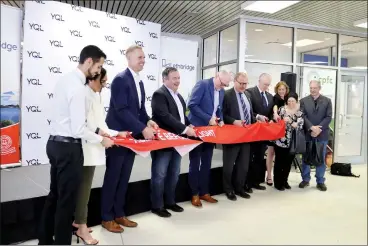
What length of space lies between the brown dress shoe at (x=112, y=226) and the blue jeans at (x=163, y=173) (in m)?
0.56

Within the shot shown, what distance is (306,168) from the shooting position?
4750 millimetres

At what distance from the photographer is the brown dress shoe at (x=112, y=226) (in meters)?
2.73

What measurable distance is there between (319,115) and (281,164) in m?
0.93

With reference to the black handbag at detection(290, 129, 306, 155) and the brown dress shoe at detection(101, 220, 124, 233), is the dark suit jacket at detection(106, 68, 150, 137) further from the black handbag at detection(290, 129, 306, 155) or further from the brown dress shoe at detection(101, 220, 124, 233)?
the black handbag at detection(290, 129, 306, 155)

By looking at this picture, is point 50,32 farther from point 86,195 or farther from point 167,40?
point 86,195

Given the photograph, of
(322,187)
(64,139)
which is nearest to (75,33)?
(64,139)

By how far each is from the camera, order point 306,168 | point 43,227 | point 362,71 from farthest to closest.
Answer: point 362,71
point 306,168
point 43,227

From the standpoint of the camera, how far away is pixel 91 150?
2240 millimetres

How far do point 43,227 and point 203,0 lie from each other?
4.34 m

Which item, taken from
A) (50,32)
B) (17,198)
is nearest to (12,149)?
(50,32)

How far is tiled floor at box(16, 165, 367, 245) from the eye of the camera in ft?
8.90

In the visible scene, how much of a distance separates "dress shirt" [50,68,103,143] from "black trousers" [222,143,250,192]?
2.18 meters

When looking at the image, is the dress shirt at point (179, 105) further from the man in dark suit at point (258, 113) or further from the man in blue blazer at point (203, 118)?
the man in dark suit at point (258, 113)

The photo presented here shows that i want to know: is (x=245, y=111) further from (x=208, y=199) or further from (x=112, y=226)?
(x=112, y=226)
